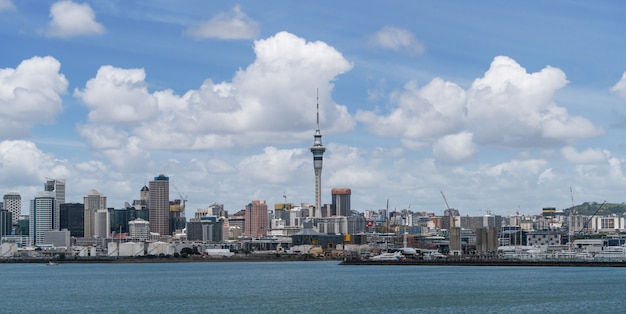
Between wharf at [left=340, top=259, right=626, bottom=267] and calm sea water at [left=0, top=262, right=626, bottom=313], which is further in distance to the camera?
wharf at [left=340, top=259, right=626, bottom=267]

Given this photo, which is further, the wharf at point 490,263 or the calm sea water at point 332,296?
the wharf at point 490,263

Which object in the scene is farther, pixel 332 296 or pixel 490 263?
pixel 490 263

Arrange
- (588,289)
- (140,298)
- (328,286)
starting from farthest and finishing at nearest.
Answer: (328,286) < (588,289) < (140,298)

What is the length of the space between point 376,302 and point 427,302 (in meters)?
4.28

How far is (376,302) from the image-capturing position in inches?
3334

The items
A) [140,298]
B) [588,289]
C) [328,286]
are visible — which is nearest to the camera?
[140,298]

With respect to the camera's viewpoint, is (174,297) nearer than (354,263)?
Yes

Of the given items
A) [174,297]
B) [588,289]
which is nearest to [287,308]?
[174,297]

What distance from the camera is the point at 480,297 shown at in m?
89.1

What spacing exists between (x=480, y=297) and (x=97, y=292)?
39438 millimetres

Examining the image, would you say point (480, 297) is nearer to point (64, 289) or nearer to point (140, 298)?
point (140, 298)

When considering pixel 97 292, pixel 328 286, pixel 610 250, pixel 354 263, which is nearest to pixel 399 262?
pixel 354 263

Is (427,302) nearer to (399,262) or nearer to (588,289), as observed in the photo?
(588,289)

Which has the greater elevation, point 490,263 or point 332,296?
point 332,296
